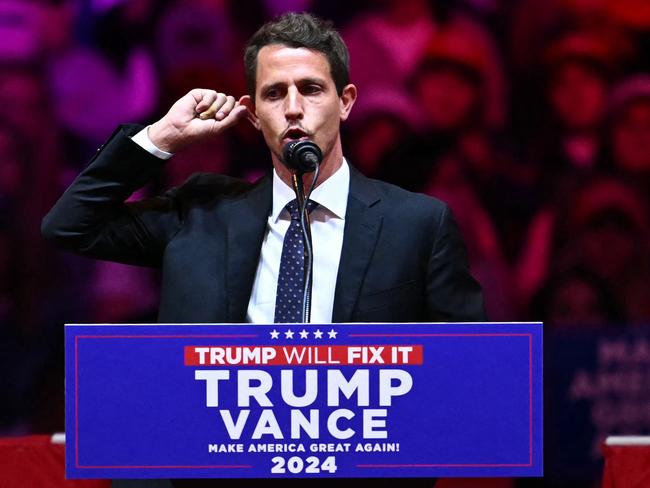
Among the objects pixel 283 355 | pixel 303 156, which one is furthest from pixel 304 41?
pixel 283 355

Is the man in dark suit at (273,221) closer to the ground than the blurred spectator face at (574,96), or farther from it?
closer to the ground

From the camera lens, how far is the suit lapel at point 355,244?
1.75 meters

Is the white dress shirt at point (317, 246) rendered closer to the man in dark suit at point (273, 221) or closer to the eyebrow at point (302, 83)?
the man in dark suit at point (273, 221)

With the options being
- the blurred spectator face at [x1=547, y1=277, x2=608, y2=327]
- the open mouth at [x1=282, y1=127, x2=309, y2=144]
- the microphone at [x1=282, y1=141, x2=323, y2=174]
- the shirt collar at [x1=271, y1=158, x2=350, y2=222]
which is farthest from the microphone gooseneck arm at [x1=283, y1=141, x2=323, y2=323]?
the blurred spectator face at [x1=547, y1=277, x2=608, y2=327]

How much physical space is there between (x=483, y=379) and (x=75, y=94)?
7.38 ft

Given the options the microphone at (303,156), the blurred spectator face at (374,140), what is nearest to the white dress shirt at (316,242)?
the microphone at (303,156)

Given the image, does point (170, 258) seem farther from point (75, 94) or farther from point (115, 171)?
point (75, 94)

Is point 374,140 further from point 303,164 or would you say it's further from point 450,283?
point 303,164

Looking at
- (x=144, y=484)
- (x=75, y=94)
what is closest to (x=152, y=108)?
(x=75, y=94)

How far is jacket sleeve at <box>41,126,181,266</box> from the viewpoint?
182 cm

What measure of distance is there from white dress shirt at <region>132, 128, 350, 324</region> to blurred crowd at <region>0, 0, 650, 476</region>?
150cm

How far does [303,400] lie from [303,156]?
364 mm

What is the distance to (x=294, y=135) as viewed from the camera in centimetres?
175

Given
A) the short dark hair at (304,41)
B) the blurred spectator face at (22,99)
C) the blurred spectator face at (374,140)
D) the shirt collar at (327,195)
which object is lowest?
the shirt collar at (327,195)
